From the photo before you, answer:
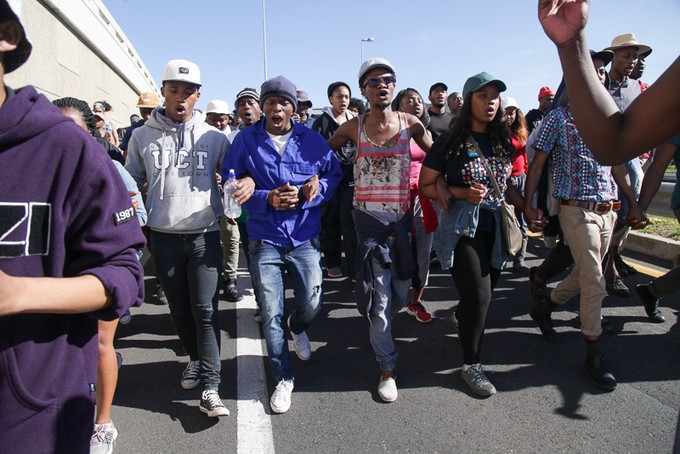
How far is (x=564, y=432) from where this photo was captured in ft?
8.84

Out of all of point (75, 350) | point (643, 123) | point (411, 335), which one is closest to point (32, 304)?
point (75, 350)

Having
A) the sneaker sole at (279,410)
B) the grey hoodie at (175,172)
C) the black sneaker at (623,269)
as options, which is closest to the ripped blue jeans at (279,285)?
the sneaker sole at (279,410)

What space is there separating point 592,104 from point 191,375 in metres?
3.12

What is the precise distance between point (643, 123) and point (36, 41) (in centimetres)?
1063

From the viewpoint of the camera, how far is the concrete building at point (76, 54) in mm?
8945

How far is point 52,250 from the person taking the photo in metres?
1.13

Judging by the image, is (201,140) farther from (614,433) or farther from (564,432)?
(614,433)

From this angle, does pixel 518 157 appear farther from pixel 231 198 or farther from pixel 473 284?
pixel 231 198

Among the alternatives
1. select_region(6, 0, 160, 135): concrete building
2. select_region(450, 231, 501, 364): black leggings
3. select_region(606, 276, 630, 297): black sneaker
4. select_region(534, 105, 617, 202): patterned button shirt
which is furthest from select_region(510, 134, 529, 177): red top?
select_region(6, 0, 160, 135): concrete building

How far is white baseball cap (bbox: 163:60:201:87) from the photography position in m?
3.08

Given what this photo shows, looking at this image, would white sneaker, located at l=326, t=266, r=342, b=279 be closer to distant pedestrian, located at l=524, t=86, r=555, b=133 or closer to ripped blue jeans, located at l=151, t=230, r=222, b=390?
ripped blue jeans, located at l=151, t=230, r=222, b=390

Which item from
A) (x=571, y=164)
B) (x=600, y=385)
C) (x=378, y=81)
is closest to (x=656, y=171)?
(x=571, y=164)

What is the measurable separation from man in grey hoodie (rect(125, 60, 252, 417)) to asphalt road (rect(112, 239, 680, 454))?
15.6 inches

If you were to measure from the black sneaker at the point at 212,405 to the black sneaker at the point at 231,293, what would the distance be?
2162 millimetres
